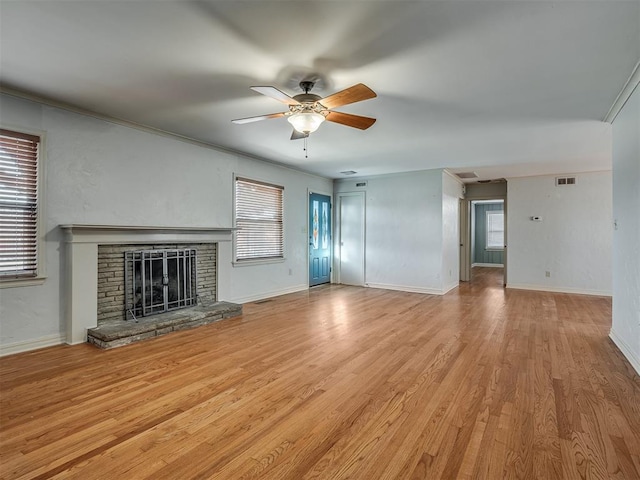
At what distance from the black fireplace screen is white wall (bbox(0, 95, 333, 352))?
445 mm

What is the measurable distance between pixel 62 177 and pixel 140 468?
3204mm

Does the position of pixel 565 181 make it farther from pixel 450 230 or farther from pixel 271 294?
pixel 271 294

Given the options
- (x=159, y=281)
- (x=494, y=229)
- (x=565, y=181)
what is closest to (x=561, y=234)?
(x=565, y=181)

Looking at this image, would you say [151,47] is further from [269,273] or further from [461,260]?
[461,260]

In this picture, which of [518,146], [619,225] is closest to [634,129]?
[619,225]

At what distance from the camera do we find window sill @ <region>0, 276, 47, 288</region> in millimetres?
3151

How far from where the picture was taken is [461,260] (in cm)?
869

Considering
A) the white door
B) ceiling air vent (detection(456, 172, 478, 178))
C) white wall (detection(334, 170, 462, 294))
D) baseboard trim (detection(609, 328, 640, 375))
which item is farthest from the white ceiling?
the white door

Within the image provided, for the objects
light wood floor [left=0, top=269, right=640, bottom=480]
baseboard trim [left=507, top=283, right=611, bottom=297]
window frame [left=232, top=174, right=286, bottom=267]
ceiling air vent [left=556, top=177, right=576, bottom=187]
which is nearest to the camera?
light wood floor [left=0, top=269, right=640, bottom=480]

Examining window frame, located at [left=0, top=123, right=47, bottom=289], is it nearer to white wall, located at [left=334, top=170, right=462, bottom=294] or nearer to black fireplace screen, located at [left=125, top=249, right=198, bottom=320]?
black fireplace screen, located at [left=125, top=249, right=198, bottom=320]

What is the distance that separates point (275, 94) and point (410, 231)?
5061 mm

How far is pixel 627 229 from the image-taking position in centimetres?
320

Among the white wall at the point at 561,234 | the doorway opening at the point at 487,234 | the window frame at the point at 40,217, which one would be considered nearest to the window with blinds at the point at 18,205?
the window frame at the point at 40,217

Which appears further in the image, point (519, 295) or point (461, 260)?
point (461, 260)
